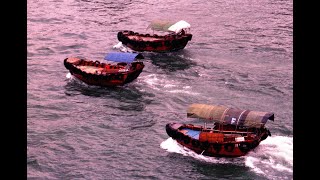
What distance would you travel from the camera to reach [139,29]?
66875 millimetres

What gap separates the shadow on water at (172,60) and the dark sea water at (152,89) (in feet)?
0.36

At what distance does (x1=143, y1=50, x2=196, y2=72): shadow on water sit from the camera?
53906 mm

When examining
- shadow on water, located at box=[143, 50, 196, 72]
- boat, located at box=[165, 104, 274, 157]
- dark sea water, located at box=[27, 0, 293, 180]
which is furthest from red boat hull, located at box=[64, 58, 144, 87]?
boat, located at box=[165, 104, 274, 157]

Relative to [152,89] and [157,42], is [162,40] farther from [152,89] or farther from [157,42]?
[152,89]

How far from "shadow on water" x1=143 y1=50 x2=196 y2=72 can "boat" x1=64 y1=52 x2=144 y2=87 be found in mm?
5815

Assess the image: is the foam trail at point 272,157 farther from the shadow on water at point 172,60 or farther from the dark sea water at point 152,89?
the shadow on water at point 172,60

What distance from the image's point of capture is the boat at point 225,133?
34.4 m

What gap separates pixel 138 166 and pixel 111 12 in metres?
43.4

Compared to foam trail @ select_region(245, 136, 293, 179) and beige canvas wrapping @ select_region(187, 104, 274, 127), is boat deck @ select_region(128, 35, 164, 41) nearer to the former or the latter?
beige canvas wrapping @ select_region(187, 104, 274, 127)

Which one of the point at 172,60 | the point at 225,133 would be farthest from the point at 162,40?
the point at 225,133

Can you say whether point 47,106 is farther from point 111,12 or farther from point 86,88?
point 111,12

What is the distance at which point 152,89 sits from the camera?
47500 millimetres
